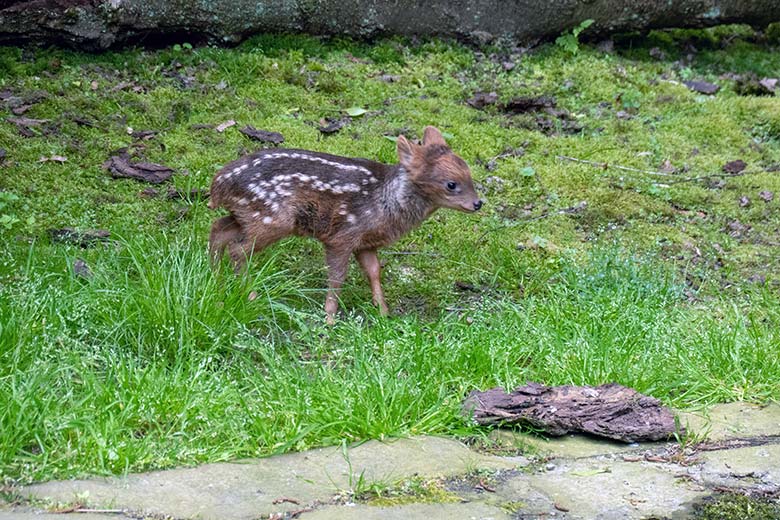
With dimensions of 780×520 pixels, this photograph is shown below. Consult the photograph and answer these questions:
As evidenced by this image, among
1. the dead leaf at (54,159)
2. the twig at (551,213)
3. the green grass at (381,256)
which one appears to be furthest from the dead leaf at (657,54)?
the dead leaf at (54,159)

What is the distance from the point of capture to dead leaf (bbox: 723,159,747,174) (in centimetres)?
969

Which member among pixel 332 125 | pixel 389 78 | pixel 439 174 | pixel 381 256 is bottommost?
pixel 381 256

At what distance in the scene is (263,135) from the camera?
9125mm

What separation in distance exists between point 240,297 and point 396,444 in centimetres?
175

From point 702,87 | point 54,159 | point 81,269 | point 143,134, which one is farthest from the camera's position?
point 702,87

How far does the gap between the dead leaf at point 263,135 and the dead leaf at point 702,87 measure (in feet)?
15.3

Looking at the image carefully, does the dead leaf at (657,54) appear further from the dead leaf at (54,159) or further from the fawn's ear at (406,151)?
the dead leaf at (54,159)

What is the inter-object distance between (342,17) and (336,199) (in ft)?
12.9

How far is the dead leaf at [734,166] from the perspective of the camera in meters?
9.69

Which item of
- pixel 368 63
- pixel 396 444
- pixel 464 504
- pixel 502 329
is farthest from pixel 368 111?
pixel 464 504

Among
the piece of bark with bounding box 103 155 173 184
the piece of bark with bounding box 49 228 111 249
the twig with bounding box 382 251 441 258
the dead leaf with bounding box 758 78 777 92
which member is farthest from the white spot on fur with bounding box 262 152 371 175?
the dead leaf with bounding box 758 78 777 92

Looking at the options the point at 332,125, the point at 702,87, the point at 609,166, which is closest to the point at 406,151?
the point at 332,125

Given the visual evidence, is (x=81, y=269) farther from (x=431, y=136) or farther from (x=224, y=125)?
(x=224, y=125)

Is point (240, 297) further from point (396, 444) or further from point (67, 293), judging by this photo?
point (396, 444)
